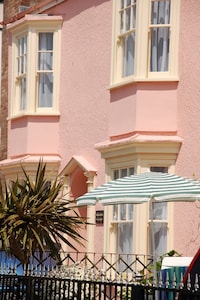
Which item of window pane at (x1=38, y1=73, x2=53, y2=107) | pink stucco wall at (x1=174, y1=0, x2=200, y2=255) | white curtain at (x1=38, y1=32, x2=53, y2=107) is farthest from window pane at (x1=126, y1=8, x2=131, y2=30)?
window pane at (x1=38, y1=73, x2=53, y2=107)

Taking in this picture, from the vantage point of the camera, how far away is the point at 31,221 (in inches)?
667

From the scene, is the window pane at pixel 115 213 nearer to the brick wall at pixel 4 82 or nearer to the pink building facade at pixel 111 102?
the pink building facade at pixel 111 102

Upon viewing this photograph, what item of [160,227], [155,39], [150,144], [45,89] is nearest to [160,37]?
[155,39]

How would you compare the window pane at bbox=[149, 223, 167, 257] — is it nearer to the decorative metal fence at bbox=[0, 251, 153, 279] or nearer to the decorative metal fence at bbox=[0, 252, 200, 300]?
the decorative metal fence at bbox=[0, 251, 153, 279]

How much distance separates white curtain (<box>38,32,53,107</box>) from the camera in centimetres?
2247

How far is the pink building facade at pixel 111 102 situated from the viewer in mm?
17859

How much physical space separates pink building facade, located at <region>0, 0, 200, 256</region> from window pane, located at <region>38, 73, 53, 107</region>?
0.08ft

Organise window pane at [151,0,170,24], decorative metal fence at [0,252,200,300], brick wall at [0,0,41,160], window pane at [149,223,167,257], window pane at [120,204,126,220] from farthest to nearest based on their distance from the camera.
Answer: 1. brick wall at [0,0,41,160]
2. window pane at [120,204,126,220]
3. window pane at [151,0,170,24]
4. window pane at [149,223,167,257]
5. decorative metal fence at [0,252,200,300]

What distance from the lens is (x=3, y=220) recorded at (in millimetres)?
16906

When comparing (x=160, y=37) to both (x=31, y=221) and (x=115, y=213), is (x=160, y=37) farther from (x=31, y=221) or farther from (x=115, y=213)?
(x=31, y=221)

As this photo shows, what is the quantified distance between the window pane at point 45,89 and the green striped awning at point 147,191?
7.82 metres

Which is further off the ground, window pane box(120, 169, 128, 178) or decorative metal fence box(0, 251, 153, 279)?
window pane box(120, 169, 128, 178)

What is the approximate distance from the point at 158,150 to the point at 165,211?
115cm

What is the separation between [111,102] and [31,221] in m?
3.76
